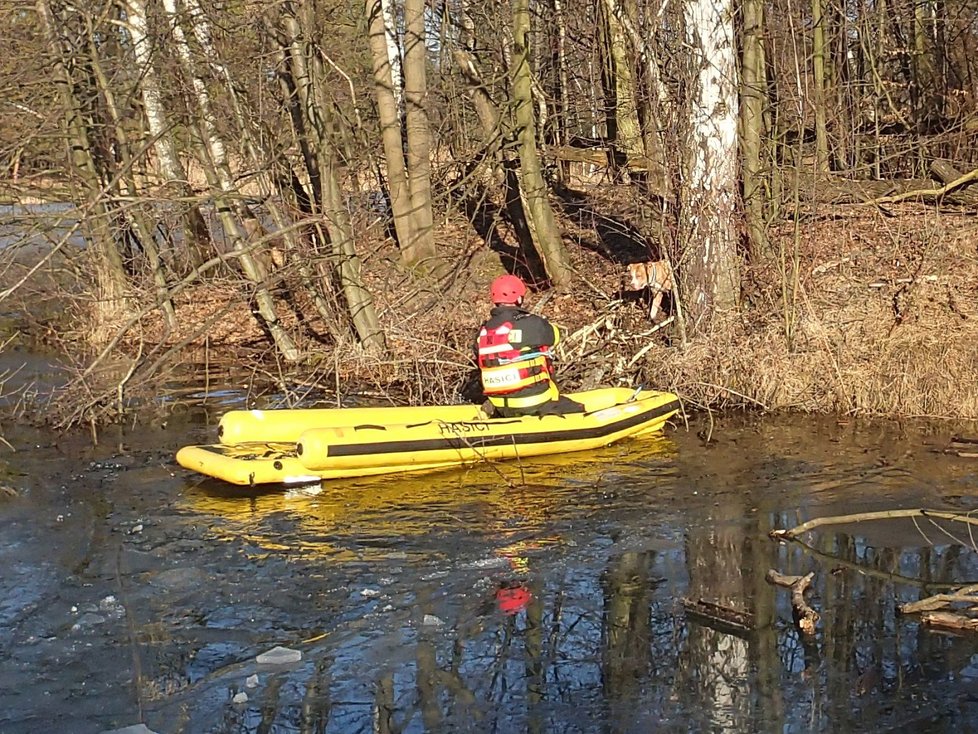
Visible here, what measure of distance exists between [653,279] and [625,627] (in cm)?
680

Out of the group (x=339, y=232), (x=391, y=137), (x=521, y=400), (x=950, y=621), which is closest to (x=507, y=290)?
(x=521, y=400)

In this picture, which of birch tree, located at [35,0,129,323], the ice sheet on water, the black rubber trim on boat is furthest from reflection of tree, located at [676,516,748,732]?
birch tree, located at [35,0,129,323]

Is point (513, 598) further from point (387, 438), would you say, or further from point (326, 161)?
point (326, 161)

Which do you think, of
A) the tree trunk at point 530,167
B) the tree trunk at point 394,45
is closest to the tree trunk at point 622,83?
the tree trunk at point 530,167

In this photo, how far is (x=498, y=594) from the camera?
754 cm

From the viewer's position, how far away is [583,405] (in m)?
11.2

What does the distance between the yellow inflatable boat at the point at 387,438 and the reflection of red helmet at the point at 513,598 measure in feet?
→ 8.85

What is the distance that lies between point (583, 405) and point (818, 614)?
4384 millimetres

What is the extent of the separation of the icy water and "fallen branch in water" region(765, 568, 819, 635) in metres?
0.08

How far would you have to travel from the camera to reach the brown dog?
43.1ft

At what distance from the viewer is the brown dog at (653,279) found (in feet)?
43.1

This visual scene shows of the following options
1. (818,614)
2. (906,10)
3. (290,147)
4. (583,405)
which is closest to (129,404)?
(290,147)

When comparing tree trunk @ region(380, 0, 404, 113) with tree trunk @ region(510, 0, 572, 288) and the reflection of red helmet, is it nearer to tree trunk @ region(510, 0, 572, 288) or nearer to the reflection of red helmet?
tree trunk @ region(510, 0, 572, 288)

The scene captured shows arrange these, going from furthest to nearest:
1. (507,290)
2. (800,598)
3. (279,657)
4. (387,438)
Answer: (507,290), (387,438), (800,598), (279,657)
